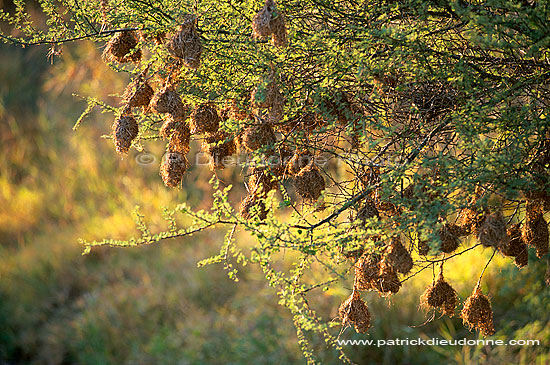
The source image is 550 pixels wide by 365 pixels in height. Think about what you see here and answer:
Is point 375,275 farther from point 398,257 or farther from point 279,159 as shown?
point 279,159

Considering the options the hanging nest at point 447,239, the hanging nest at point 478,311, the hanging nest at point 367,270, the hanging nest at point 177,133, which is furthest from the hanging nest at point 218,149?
the hanging nest at point 478,311

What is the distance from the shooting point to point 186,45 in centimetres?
125

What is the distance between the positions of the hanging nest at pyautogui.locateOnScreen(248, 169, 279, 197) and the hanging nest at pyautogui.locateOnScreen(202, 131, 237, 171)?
10cm

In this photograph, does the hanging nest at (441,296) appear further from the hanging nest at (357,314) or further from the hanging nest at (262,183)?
the hanging nest at (262,183)

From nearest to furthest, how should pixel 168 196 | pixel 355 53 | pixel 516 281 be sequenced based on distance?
1. pixel 355 53
2. pixel 516 281
3. pixel 168 196

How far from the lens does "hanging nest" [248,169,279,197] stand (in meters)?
1.44

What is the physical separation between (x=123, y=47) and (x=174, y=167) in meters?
0.34

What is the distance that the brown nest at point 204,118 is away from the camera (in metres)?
1.38

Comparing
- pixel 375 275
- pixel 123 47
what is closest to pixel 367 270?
pixel 375 275

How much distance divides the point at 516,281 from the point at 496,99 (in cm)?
239

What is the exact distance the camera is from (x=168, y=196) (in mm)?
6270

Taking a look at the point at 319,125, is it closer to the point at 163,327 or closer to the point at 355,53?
the point at 355,53

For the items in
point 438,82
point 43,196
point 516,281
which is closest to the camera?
point 438,82

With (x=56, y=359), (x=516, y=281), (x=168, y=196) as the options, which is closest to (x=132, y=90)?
(x=516, y=281)
